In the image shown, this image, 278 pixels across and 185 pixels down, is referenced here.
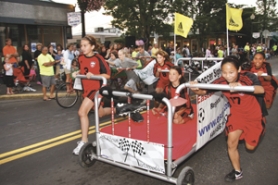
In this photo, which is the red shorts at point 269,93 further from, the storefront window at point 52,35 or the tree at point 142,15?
the tree at point 142,15

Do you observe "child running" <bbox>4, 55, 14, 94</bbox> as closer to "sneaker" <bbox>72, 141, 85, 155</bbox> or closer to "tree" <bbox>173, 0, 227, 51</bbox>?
"sneaker" <bbox>72, 141, 85, 155</bbox>

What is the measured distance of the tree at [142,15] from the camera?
22.8 m

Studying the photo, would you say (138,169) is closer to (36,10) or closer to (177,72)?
(177,72)

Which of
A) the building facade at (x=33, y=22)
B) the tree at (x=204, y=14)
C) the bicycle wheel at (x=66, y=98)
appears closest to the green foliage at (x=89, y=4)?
the building facade at (x=33, y=22)

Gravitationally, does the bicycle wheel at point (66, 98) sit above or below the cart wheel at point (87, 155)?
above

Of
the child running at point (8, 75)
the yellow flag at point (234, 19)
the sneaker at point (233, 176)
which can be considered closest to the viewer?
the sneaker at point (233, 176)

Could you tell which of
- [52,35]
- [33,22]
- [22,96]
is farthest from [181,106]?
[52,35]

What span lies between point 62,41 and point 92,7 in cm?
589

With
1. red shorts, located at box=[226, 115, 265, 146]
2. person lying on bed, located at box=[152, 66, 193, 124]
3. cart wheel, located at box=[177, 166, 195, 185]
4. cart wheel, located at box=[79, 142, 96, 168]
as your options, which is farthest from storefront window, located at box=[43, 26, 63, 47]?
cart wheel, located at box=[177, 166, 195, 185]

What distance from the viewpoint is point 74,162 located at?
180 inches

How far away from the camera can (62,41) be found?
62.0ft

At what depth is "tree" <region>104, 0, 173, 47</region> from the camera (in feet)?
74.6

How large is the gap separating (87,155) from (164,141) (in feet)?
3.68

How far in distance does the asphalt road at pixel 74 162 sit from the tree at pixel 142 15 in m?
17.5
